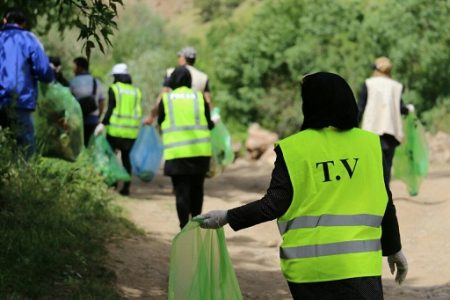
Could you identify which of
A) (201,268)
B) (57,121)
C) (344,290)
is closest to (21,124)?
(57,121)

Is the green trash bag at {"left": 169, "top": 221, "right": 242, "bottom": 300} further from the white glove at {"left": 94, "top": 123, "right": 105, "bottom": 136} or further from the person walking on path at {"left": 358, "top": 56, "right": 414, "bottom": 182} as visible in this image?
the white glove at {"left": 94, "top": 123, "right": 105, "bottom": 136}

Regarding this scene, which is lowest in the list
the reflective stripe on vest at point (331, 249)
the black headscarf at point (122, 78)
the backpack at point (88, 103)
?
the reflective stripe on vest at point (331, 249)

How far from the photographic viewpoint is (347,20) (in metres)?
23.9

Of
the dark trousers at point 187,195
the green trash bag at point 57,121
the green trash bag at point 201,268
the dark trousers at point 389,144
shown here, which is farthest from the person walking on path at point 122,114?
the green trash bag at point 201,268

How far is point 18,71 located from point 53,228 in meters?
1.42

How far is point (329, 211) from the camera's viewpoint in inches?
158

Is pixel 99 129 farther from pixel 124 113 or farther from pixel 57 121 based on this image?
pixel 57 121

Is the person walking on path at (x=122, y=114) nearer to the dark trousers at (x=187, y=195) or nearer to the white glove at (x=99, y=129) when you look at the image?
the white glove at (x=99, y=129)

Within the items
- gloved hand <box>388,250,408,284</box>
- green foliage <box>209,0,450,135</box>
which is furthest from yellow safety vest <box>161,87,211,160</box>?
green foliage <box>209,0,450,135</box>

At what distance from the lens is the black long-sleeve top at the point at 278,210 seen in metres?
4.07

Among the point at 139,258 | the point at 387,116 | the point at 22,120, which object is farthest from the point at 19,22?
the point at 387,116

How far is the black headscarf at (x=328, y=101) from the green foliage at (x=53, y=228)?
2.77 m

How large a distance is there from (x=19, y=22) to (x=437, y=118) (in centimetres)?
1428

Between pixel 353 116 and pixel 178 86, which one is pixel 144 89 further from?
pixel 353 116
